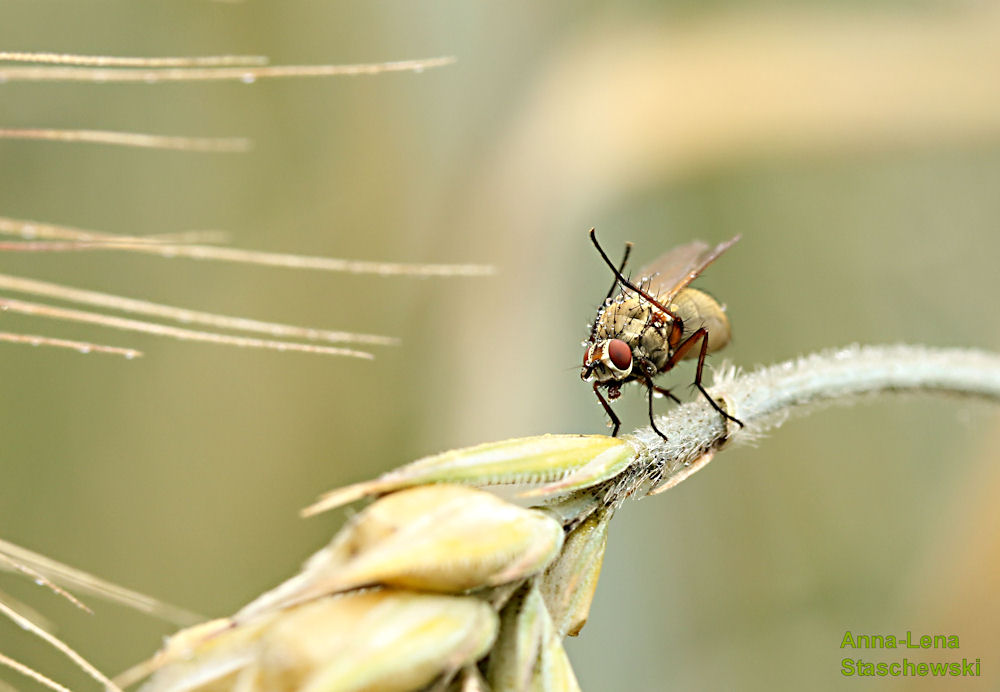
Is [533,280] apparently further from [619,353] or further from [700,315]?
[619,353]

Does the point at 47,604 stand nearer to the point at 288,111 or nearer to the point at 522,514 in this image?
the point at 288,111

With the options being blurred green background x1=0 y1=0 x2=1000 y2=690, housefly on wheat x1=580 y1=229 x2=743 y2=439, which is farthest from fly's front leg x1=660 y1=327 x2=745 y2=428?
blurred green background x1=0 y1=0 x2=1000 y2=690

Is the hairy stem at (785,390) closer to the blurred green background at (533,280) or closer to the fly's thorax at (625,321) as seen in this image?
the fly's thorax at (625,321)

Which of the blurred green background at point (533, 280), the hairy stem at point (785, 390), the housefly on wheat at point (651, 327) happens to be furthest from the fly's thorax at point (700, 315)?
the blurred green background at point (533, 280)

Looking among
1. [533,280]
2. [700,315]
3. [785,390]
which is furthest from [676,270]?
[533,280]

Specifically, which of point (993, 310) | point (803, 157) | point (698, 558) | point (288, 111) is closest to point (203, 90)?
point (288, 111)
